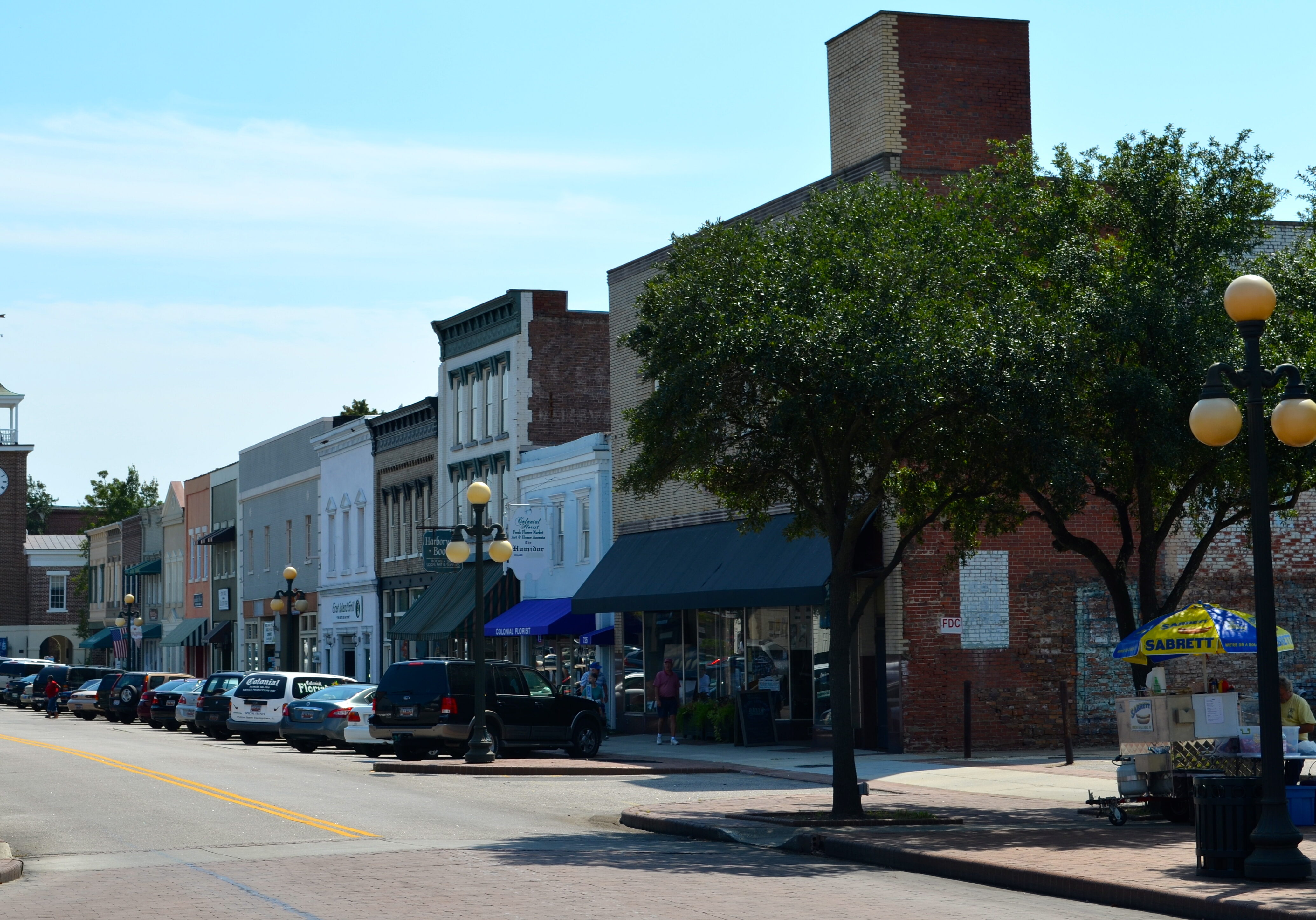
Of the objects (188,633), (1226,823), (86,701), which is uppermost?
(188,633)

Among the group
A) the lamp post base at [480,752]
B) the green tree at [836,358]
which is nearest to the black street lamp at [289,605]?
the lamp post base at [480,752]

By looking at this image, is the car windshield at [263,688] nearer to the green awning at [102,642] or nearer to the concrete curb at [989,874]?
the concrete curb at [989,874]

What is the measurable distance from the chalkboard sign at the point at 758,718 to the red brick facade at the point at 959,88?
10291 mm

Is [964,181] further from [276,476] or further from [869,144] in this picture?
[276,476]

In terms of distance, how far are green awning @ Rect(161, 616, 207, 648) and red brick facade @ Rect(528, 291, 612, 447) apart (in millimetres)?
32649

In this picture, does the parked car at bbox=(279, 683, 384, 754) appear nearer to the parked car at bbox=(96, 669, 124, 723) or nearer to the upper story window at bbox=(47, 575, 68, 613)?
the parked car at bbox=(96, 669, 124, 723)

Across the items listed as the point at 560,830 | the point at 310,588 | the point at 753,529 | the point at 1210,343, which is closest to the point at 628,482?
the point at 753,529

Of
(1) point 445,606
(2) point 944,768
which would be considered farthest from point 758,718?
(1) point 445,606

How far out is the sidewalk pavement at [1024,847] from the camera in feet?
39.3

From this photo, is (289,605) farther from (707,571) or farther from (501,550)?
(501,550)

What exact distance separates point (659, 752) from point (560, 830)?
13694 millimetres

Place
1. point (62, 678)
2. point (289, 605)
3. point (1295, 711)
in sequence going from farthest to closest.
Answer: point (62, 678) → point (289, 605) → point (1295, 711)

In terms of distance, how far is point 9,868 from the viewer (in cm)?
1348

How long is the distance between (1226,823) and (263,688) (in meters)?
25.9
